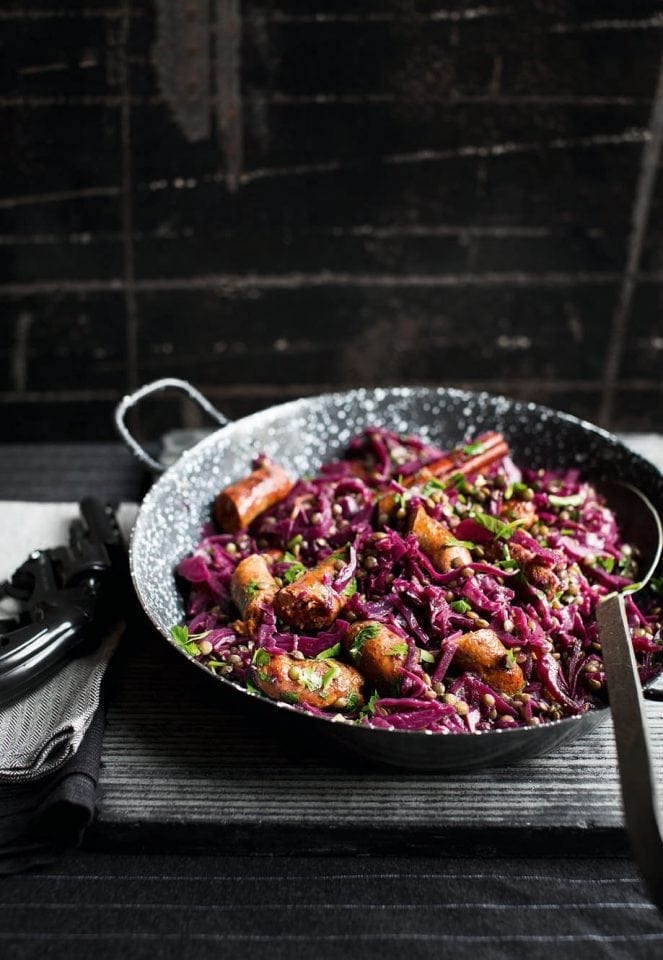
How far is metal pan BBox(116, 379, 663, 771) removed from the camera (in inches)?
75.0

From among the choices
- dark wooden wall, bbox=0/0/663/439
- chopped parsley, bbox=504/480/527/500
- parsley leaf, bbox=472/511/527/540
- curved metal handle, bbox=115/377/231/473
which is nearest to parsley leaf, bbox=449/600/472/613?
parsley leaf, bbox=472/511/527/540

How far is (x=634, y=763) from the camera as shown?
1520mm

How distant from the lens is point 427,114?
3.81m

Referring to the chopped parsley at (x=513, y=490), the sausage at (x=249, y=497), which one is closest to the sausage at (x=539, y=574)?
the chopped parsley at (x=513, y=490)

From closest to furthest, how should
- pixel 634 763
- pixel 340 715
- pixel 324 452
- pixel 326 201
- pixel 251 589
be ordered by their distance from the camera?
pixel 634 763 < pixel 340 715 < pixel 251 589 < pixel 324 452 < pixel 326 201

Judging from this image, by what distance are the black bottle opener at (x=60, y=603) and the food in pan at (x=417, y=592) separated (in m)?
0.19

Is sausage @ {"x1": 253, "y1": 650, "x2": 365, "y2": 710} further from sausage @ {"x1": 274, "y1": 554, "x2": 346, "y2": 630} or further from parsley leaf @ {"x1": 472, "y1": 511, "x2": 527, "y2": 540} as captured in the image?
parsley leaf @ {"x1": 472, "y1": 511, "x2": 527, "y2": 540}

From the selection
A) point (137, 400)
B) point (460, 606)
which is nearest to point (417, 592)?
point (460, 606)

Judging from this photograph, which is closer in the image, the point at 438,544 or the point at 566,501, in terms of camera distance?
the point at 438,544

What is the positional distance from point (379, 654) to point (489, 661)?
0.73 ft

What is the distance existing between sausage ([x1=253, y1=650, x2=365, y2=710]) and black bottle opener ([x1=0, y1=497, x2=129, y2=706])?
18.6 inches

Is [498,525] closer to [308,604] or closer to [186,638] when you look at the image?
[308,604]

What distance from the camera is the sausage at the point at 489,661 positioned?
1.90 m

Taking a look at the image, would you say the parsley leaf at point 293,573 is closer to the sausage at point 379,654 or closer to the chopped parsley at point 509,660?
the sausage at point 379,654
